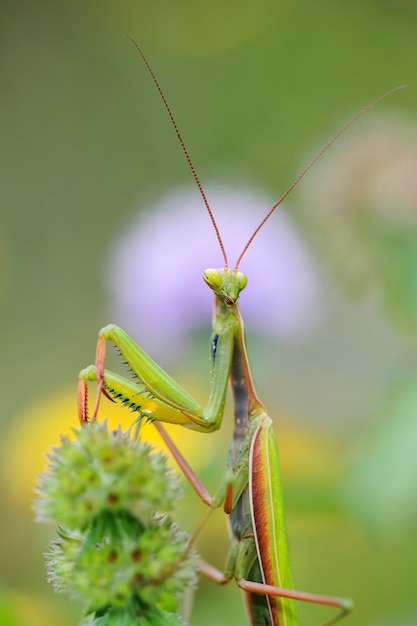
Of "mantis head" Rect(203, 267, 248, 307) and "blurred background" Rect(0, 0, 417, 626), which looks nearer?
"mantis head" Rect(203, 267, 248, 307)

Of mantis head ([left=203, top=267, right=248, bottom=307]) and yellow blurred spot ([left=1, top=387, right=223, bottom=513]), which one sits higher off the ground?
mantis head ([left=203, top=267, right=248, bottom=307])

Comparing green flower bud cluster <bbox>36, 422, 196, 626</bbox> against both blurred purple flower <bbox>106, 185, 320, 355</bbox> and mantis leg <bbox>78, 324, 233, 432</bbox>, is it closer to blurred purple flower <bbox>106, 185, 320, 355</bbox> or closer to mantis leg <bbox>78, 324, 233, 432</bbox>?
mantis leg <bbox>78, 324, 233, 432</bbox>

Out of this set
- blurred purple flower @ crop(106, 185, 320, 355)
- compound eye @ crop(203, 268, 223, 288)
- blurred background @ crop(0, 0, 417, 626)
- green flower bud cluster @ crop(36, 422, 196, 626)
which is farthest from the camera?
blurred purple flower @ crop(106, 185, 320, 355)

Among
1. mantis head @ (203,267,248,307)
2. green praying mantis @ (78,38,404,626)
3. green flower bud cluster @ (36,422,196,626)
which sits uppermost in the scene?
mantis head @ (203,267,248,307)

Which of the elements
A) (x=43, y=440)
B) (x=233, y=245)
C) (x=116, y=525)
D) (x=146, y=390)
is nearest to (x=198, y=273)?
(x=233, y=245)

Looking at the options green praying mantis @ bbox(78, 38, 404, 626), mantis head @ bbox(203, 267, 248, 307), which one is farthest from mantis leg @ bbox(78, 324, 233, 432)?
mantis head @ bbox(203, 267, 248, 307)

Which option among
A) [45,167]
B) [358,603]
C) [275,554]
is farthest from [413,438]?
[45,167]

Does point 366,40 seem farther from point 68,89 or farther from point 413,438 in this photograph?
point 413,438
